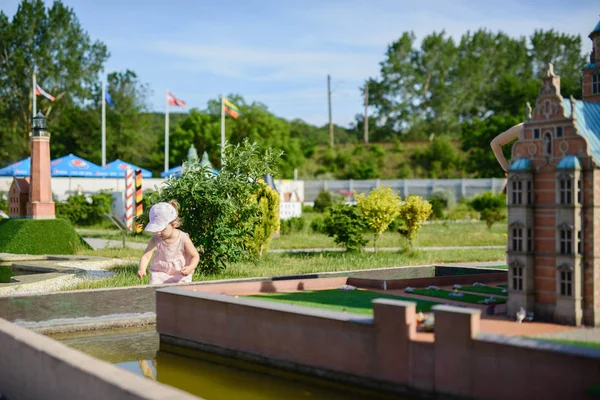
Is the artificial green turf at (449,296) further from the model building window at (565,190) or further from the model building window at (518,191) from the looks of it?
the model building window at (565,190)

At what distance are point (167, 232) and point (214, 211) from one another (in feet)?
11.0

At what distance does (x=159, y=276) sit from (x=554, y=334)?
6.69 m

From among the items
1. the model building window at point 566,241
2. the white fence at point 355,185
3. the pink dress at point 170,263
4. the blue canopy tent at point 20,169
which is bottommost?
the pink dress at point 170,263

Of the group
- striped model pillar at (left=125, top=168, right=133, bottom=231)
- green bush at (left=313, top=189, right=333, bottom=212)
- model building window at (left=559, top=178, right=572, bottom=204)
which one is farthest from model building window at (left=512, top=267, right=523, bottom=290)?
green bush at (left=313, top=189, right=333, bottom=212)

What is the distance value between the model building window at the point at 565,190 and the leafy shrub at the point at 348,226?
12821mm

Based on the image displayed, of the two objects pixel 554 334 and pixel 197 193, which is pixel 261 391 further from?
pixel 197 193

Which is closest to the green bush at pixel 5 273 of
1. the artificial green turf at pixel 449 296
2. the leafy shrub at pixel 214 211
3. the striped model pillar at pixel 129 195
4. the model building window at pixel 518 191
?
the leafy shrub at pixel 214 211

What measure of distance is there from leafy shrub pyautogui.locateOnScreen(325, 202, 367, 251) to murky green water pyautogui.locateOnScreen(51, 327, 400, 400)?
10.5 metres

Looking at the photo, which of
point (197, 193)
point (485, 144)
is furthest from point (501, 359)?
point (485, 144)

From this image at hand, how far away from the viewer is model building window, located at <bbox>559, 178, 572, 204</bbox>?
8972 millimetres

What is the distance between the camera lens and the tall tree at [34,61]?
64812 mm

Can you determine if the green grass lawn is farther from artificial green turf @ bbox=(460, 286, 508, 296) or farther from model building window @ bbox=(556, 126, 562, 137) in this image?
model building window @ bbox=(556, 126, 562, 137)

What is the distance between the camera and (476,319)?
748 cm

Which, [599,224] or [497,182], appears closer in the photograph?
[599,224]
